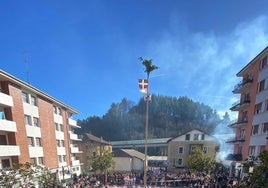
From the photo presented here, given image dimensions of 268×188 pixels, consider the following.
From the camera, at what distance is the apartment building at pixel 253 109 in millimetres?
29797

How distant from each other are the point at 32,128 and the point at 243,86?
26.7 metres

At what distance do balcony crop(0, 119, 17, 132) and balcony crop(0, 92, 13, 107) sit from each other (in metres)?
1.58

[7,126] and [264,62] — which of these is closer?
[7,126]

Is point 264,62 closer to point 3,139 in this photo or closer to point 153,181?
point 153,181

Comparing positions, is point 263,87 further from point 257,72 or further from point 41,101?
point 41,101

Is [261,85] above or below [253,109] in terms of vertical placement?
above

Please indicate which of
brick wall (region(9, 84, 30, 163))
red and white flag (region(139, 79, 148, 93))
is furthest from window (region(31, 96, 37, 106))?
red and white flag (region(139, 79, 148, 93))

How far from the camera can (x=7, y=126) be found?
2595cm

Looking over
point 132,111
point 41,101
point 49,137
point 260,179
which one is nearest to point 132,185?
point 49,137

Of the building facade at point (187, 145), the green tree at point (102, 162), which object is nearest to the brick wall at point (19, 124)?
the green tree at point (102, 162)

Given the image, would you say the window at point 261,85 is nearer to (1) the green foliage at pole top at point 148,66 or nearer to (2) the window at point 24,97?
(1) the green foliage at pole top at point 148,66

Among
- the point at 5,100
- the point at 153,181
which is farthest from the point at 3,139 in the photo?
the point at 153,181

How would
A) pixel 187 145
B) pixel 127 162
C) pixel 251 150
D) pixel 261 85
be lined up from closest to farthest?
pixel 261 85, pixel 251 150, pixel 127 162, pixel 187 145

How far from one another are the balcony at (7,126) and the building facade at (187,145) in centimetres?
3978
